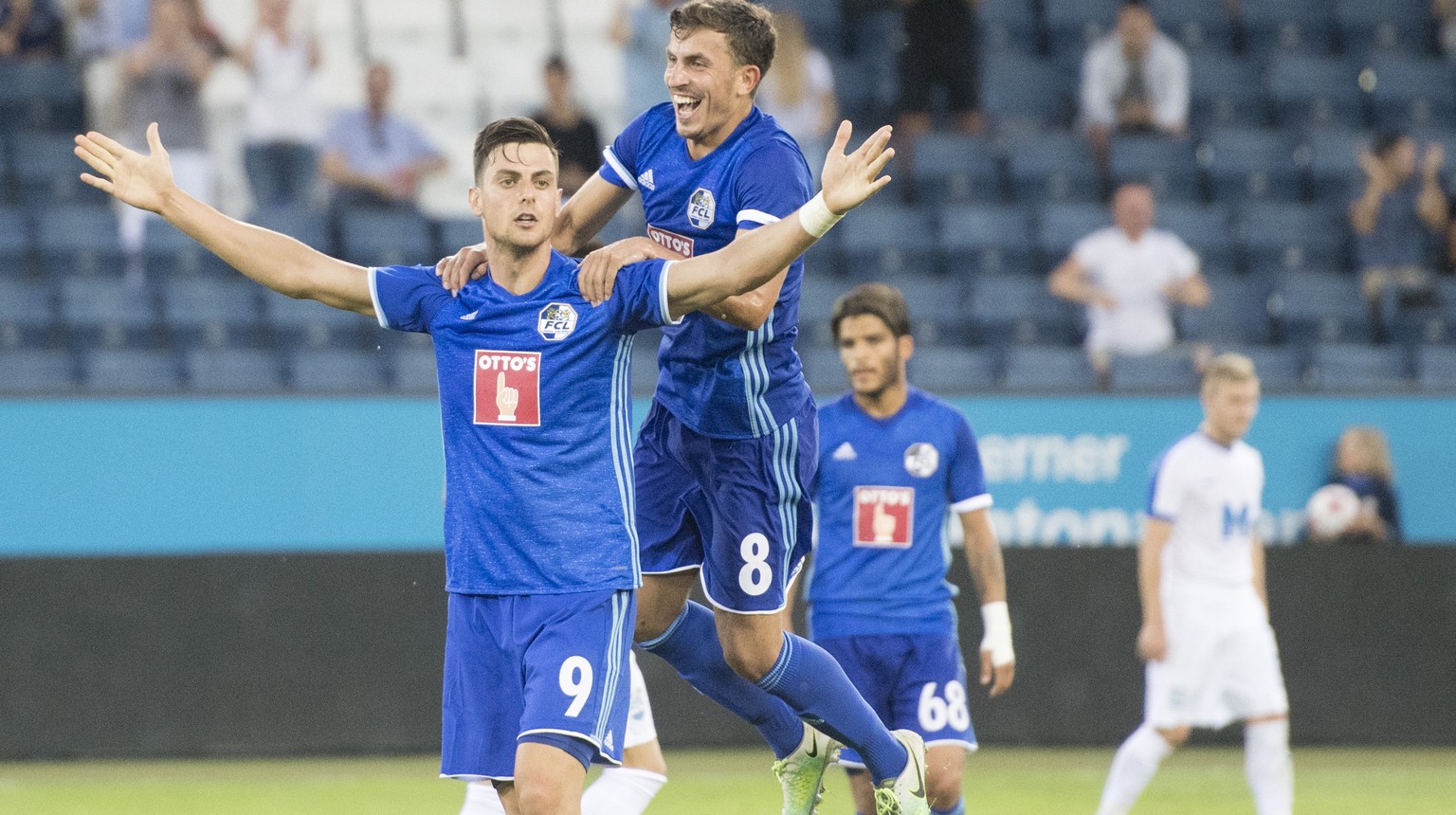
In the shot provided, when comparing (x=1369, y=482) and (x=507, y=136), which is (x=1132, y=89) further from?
(x=507, y=136)

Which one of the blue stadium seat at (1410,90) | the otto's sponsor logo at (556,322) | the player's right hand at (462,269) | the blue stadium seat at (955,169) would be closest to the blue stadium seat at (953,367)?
the blue stadium seat at (955,169)

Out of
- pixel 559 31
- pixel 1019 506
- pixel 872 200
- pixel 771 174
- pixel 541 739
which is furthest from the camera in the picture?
pixel 559 31

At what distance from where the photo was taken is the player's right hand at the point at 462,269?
5.31m

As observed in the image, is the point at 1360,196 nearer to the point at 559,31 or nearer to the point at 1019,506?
the point at 1019,506

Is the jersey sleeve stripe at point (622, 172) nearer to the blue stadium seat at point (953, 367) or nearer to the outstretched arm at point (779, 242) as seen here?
the outstretched arm at point (779, 242)

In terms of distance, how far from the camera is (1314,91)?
46.9 ft

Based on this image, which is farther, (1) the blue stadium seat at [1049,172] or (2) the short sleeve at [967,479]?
(1) the blue stadium seat at [1049,172]

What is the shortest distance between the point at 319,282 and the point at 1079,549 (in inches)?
273

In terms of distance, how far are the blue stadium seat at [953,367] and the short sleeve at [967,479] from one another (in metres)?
4.36

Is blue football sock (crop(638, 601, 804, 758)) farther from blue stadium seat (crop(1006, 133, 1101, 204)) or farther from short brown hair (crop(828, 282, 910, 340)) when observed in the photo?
blue stadium seat (crop(1006, 133, 1101, 204))

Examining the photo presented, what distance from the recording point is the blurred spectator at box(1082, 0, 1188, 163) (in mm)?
13375

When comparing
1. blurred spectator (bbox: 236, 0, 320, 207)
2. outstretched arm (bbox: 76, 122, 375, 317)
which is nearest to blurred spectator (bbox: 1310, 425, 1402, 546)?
blurred spectator (bbox: 236, 0, 320, 207)

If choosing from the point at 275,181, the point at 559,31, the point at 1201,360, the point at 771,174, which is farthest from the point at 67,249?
the point at 771,174

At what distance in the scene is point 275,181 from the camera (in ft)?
40.8
